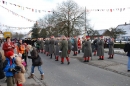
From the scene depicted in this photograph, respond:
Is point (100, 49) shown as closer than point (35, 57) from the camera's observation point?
No

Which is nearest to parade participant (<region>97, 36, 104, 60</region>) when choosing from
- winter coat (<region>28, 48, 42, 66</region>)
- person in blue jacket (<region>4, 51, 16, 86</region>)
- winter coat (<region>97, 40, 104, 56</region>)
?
winter coat (<region>97, 40, 104, 56</region>)

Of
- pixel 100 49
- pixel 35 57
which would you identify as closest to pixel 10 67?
pixel 35 57

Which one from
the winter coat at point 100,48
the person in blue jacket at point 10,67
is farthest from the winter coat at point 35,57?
the winter coat at point 100,48

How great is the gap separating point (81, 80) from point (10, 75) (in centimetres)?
344

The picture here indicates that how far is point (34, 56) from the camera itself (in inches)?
290

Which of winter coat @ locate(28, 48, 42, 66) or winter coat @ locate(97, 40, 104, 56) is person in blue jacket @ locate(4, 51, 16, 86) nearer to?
winter coat @ locate(28, 48, 42, 66)

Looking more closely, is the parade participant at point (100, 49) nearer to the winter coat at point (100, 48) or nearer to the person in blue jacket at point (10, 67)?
the winter coat at point (100, 48)

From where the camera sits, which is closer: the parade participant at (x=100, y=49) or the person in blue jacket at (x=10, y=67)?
the person in blue jacket at (x=10, y=67)

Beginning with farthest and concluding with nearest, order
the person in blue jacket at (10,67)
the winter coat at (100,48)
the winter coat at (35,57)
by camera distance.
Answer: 1. the winter coat at (100,48)
2. the winter coat at (35,57)
3. the person in blue jacket at (10,67)

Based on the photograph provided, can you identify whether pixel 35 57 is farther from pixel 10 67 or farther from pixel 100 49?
pixel 100 49

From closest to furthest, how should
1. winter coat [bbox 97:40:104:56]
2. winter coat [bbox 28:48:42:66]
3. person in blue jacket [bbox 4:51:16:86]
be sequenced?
1. person in blue jacket [bbox 4:51:16:86]
2. winter coat [bbox 28:48:42:66]
3. winter coat [bbox 97:40:104:56]

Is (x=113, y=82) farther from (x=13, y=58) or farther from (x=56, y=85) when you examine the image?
(x=13, y=58)

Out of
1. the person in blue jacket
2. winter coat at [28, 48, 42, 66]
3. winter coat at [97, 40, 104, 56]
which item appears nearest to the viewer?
the person in blue jacket

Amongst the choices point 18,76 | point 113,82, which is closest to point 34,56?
point 18,76
